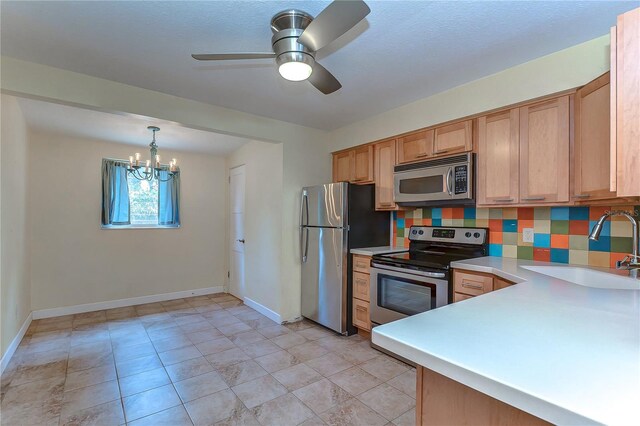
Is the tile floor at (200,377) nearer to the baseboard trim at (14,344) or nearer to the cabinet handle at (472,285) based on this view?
the baseboard trim at (14,344)

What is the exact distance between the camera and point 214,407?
205 cm

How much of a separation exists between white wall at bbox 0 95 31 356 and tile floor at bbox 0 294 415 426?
36 centimetres

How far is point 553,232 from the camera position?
236 centimetres

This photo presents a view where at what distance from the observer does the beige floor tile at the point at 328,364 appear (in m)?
2.52

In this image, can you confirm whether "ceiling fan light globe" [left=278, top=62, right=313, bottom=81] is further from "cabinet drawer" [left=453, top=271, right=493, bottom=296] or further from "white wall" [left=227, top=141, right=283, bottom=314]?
"white wall" [left=227, top=141, right=283, bottom=314]

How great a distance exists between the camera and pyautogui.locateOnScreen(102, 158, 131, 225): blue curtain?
14.0 ft

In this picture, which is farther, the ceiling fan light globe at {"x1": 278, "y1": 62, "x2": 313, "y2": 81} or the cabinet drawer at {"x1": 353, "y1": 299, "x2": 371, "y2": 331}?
the cabinet drawer at {"x1": 353, "y1": 299, "x2": 371, "y2": 331}

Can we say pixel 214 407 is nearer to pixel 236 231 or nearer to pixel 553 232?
pixel 553 232

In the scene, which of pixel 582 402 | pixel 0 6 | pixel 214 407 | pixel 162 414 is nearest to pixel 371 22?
pixel 582 402

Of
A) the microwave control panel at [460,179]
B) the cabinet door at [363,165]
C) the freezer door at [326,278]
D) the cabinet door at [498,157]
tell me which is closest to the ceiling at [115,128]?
the cabinet door at [363,165]

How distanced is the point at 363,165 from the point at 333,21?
7.69ft

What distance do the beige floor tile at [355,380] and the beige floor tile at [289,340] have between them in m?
0.72

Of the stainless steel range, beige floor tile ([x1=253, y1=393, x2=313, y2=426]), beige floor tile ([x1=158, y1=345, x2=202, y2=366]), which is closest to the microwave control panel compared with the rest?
the stainless steel range

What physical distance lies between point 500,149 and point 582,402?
7.36 feet
